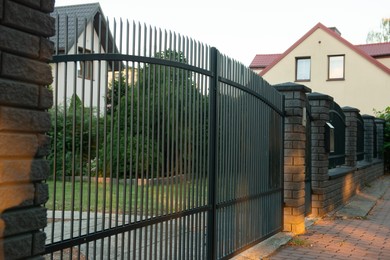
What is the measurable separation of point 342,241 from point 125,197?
4.25 meters

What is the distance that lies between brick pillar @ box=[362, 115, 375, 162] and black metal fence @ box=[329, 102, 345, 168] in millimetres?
4139

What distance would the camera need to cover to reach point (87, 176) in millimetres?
3100

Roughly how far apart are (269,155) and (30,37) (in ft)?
15.3

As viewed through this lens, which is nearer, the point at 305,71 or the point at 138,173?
the point at 138,173

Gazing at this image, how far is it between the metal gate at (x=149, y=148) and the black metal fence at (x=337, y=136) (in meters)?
4.72

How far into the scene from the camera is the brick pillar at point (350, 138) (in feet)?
39.6

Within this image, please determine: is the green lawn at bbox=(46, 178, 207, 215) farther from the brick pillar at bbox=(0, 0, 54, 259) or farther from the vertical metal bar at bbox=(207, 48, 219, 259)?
the brick pillar at bbox=(0, 0, 54, 259)

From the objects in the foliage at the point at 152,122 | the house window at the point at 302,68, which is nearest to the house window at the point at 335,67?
the house window at the point at 302,68

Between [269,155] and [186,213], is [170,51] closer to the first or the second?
[186,213]

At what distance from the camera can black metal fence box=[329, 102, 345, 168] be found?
10.2 m

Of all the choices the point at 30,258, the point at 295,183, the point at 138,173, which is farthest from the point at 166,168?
the point at 295,183

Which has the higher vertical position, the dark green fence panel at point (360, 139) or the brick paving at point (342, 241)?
the dark green fence panel at point (360, 139)

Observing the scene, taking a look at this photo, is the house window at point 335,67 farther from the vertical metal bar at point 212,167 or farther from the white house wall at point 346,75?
the vertical metal bar at point 212,167

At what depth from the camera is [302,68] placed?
96.6 ft
